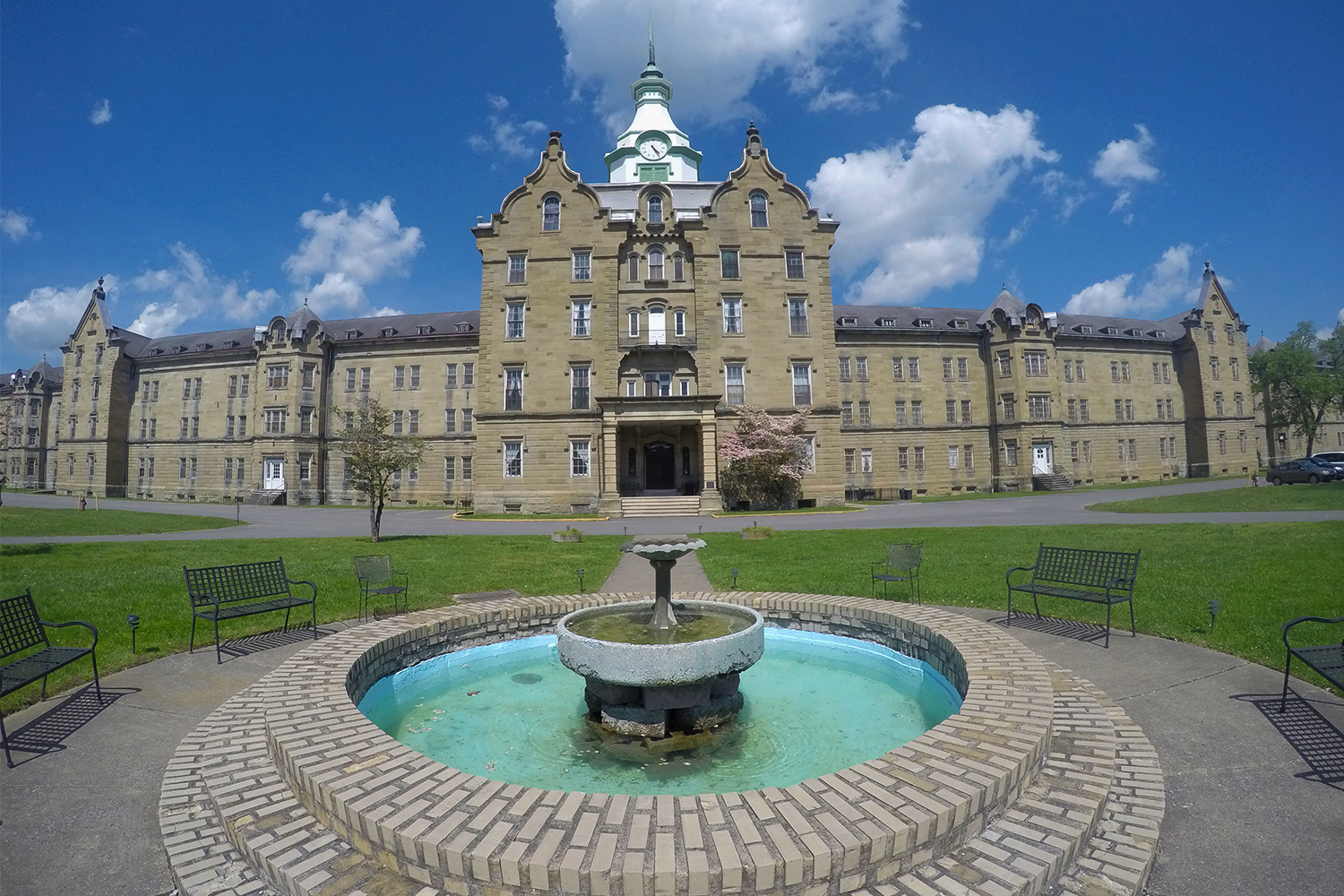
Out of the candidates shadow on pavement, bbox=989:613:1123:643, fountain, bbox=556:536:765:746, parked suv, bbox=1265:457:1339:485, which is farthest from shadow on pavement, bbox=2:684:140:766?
parked suv, bbox=1265:457:1339:485

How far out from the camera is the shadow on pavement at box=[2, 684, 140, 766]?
5090 millimetres

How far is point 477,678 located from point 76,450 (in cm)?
7194

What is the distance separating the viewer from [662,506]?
3325 cm

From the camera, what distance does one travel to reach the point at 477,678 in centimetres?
734

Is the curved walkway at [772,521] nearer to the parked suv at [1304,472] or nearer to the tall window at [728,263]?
the parked suv at [1304,472]

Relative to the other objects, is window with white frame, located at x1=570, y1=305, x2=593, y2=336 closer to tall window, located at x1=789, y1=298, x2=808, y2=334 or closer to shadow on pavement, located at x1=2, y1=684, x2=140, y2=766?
tall window, located at x1=789, y1=298, x2=808, y2=334

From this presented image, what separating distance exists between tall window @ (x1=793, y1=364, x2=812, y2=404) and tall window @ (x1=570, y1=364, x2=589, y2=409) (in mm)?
12331

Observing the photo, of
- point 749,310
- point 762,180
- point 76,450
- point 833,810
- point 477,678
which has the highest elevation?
point 762,180

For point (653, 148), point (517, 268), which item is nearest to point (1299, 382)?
point (653, 148)

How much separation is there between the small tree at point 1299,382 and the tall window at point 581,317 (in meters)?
68.4

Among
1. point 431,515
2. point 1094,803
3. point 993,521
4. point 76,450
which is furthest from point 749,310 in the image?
point 76,450

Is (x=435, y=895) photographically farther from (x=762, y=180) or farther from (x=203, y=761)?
(x=762, y=180)

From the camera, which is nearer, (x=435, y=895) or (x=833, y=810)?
(x=435, y=895)

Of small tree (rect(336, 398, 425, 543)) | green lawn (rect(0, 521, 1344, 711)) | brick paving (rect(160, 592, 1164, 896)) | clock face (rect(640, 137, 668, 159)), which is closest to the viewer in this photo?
brick paving (rect(160, 592, 1164, 896))
